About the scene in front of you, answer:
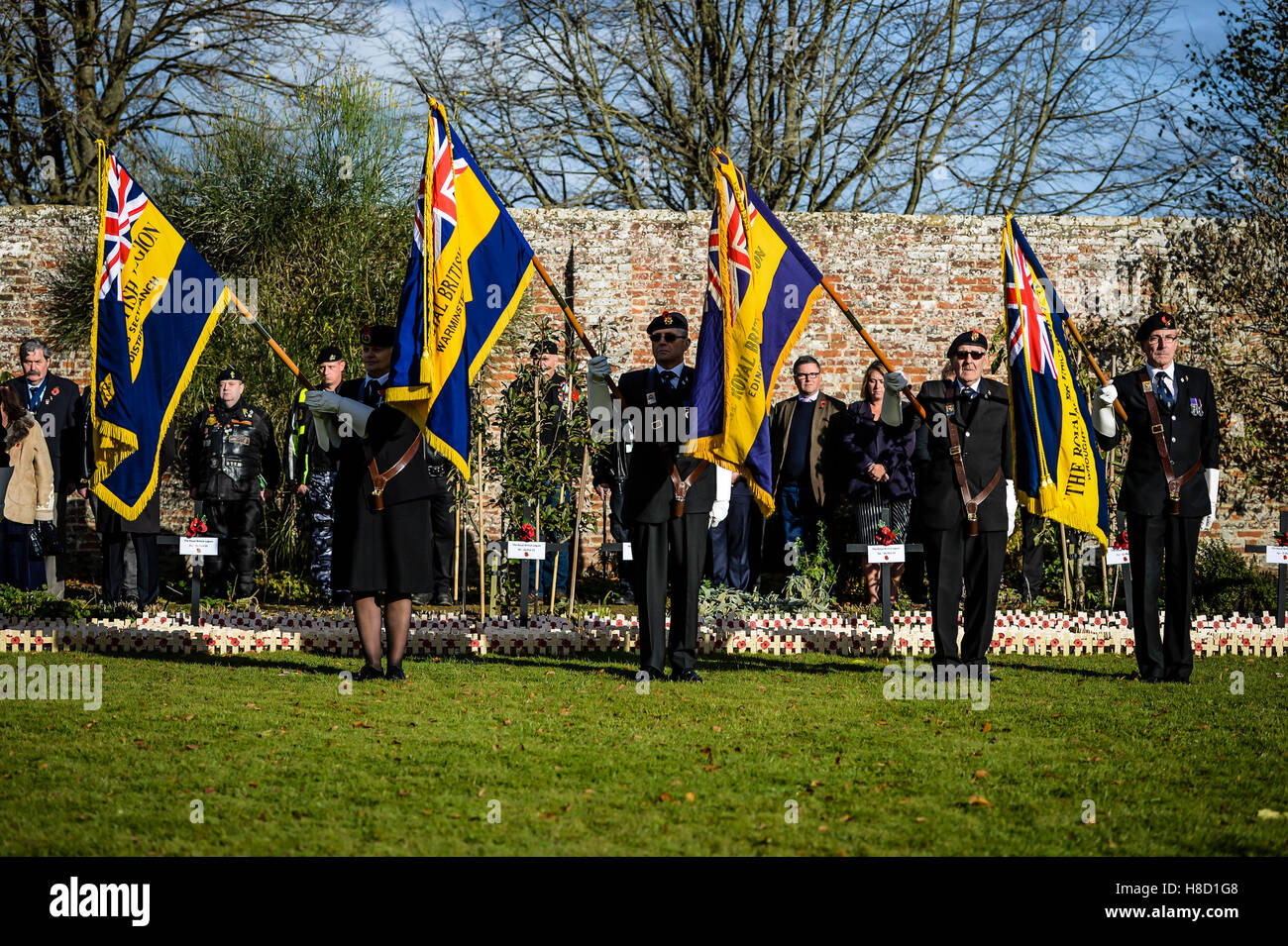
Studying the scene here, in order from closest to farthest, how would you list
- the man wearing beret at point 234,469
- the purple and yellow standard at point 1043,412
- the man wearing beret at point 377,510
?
the man wearing beret at point 377,510, the purple and yellow standard at point 1043,412, the man wearing beret at point 234,469

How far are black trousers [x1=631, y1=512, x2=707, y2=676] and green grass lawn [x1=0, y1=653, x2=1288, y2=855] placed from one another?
21cm

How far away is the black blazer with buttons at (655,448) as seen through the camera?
7375mm

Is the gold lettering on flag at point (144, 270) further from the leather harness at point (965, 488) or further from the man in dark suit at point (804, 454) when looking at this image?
the man in dark suit at point (804, 454)

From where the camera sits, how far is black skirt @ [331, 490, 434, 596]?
710 centimetres

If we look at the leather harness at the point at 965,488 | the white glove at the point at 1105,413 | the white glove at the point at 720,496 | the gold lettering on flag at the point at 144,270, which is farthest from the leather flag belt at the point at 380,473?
the white glove at the point at 1105,413

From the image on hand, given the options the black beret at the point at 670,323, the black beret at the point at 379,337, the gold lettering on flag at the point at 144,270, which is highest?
the gold lettering on flag at the point at 144,270

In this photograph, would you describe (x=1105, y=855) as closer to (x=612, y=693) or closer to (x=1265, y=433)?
(x=612, y=693)

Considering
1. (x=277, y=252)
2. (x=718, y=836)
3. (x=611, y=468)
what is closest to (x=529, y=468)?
(x=611, y=468)

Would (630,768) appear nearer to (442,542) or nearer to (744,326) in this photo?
(744,326)

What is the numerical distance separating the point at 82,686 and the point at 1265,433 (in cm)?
1155

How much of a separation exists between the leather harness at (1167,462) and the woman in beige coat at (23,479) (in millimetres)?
8378

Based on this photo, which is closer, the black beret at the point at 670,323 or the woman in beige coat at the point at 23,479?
the black beret at the point at 670,323

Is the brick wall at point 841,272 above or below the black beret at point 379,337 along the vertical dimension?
above

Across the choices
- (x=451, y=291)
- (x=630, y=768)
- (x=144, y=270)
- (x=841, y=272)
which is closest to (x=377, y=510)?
(x=451, y=291)
